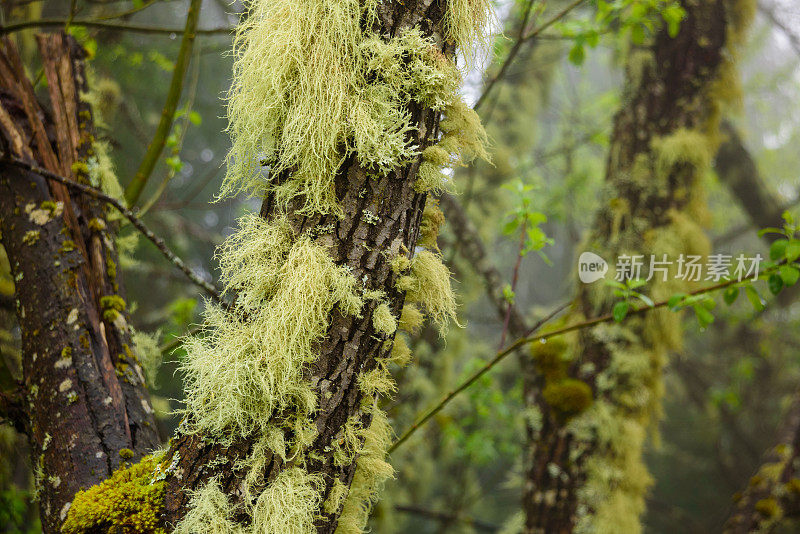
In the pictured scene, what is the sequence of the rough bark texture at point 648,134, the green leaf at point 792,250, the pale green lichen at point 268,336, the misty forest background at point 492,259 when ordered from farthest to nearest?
the misty forest background at point 492,259
the rough bark texture at point 648,134
the green leaf at point 792,250
the pale green lichen at point 268,336

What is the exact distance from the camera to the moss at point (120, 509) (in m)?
0.99

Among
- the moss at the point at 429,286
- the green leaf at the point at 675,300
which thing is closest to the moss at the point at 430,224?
the moss at the point at 429,286

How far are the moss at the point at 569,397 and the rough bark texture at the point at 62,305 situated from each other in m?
1.82

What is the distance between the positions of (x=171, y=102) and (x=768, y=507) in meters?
3.28

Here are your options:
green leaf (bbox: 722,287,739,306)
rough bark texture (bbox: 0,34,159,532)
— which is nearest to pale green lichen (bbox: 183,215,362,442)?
rough bark texture (bbox: 0,34,159,532)

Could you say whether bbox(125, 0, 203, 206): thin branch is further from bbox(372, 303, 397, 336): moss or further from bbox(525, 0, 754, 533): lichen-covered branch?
bbox(525, 0, 754, 533): lichen-covered branch

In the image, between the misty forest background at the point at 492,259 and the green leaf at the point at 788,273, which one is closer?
the green leaf at the point at 788,273

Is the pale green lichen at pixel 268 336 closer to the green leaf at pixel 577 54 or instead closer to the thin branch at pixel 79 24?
the thin branch at pixel 79 24

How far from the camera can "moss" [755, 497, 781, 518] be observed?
2.61m

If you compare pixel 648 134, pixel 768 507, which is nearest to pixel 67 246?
pixel 648 134

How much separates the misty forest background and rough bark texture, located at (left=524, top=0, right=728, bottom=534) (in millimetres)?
220

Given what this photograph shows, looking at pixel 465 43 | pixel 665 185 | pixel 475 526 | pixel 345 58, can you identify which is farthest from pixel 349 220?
pixel 475 526

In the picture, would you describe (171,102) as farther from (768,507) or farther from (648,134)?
(768,507)

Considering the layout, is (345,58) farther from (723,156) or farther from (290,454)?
(723,156)
